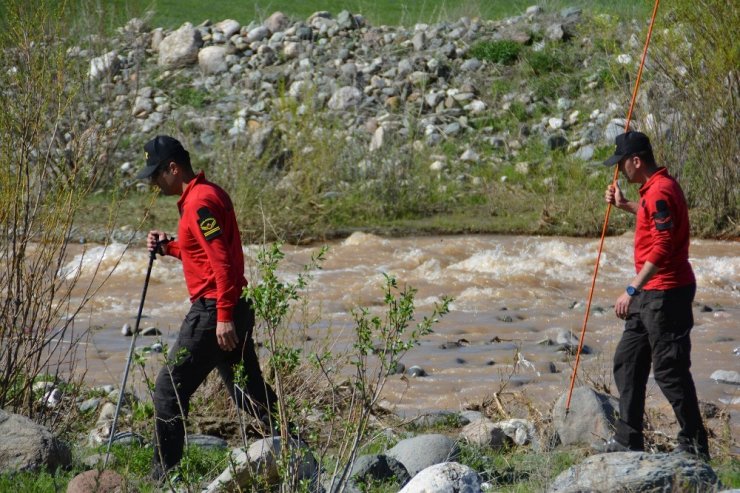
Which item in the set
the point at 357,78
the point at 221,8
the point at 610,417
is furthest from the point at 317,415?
the point at 221,8

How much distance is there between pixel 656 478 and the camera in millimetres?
5062

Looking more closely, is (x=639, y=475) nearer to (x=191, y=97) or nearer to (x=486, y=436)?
(x=486, y=436)

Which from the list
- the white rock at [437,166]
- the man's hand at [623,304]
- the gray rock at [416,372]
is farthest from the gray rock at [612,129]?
the man's hand at [623,304]

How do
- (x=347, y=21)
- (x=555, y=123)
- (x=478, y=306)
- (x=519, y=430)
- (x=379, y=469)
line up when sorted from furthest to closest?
(x=347, y=21) → (x=555, y=123) → (x=478, y=306) → (x=519, y=430) → (x=379, y=469)

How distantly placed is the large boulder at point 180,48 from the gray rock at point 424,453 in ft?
57.9

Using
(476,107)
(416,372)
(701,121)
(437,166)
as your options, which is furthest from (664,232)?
(476,107)

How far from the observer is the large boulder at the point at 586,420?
6602 millimetres

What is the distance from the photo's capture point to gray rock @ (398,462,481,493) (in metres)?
5.05

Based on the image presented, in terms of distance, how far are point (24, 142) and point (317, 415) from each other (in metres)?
2.41

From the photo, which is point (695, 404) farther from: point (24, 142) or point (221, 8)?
point (221, 8)

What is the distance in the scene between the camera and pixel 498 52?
73.2ft

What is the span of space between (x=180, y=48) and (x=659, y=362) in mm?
18471

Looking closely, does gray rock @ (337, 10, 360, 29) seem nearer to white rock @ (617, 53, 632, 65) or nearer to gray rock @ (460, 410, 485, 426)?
white rock @ (617, 53, 632, 65)

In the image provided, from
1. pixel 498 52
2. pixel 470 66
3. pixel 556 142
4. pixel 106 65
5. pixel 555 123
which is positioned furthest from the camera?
pixel 498 52
